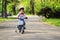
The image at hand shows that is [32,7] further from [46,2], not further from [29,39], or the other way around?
[29,39]

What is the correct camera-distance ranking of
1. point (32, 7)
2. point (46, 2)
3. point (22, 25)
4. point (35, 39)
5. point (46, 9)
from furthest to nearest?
point (32, 7)
point (46, 2)
point (46, 9)
point (22, 25)
point (35, 39)

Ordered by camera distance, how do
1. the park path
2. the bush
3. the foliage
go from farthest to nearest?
the foliage < the bush < the park path

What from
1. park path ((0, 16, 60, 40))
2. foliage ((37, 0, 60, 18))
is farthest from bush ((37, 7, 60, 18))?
park path ((0, 16, 60, 40))

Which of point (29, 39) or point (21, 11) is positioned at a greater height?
point (21, 11)

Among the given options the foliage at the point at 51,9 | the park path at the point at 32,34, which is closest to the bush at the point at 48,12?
the foliage at the point at 51,9

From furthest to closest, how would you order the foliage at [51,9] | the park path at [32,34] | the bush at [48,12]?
the foliage at [51,9]
the bush at [48,12]
the park path at [32,34]

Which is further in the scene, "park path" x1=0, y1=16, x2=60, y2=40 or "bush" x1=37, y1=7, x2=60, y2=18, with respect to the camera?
"bush" x1=37, y1=7, x2=60, y2=18

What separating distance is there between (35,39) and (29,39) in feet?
1.11

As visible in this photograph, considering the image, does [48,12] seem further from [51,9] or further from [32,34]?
[32,34]

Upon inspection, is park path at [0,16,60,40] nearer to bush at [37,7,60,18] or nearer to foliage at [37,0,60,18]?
bush at [37,7,60,18]

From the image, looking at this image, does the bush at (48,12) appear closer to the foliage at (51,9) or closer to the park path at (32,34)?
the foliage at (51,9)

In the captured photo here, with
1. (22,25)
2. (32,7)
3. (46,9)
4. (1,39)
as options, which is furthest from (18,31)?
(32,7)

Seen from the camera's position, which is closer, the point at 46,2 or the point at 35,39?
the point at 35,39

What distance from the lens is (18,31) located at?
67.2 ft
